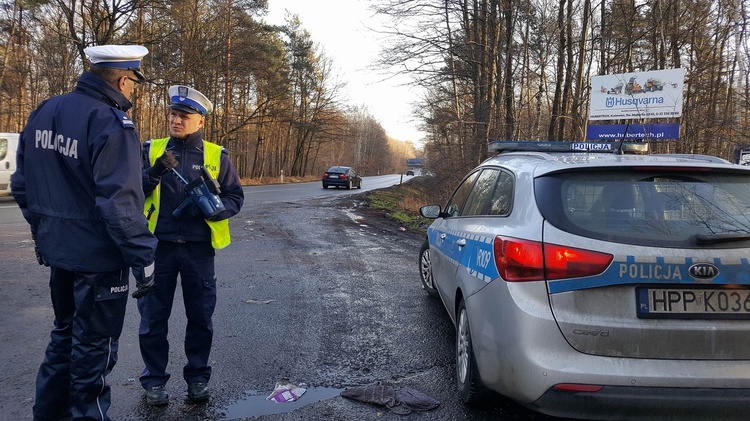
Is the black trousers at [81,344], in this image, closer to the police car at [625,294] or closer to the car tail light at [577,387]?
the police car at [625,294]

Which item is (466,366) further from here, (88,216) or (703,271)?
(88,216)

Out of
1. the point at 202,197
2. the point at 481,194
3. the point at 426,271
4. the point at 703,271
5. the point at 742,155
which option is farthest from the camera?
the point at 742,155

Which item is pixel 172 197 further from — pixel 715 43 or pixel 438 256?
pixel 715 43

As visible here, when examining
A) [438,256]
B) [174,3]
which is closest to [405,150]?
[174,3]

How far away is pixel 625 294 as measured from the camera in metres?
2.43

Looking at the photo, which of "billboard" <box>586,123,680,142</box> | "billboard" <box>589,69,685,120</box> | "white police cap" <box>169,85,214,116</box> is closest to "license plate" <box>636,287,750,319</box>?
"white police cap" <box>169,85,214,116</box>

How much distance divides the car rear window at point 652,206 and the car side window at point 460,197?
1.58 m

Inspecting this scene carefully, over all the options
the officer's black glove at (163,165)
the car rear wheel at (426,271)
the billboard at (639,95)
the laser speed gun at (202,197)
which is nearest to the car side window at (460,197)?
the car rear wheel at (426,271)

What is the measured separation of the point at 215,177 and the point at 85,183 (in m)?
0.92

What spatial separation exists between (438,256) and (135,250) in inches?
115

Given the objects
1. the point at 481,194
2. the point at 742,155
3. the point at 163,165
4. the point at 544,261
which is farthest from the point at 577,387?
the point at 742,155

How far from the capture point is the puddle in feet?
10.1

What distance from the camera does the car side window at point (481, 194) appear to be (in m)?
3.69

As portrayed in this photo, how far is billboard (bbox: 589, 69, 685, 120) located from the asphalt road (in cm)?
854
